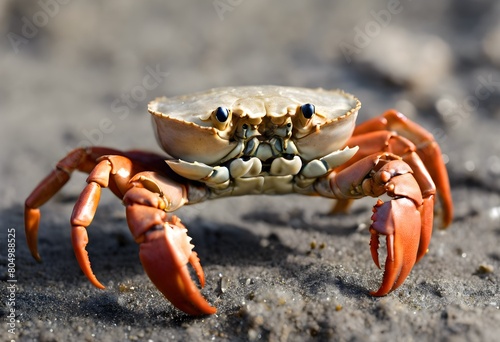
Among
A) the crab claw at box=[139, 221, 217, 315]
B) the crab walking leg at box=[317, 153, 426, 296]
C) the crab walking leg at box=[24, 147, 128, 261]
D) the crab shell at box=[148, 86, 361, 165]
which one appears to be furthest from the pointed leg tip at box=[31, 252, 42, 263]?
the crab walking leg at box=[317, 153, 426, 296]

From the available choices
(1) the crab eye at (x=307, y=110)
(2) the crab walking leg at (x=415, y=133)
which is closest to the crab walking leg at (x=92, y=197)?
(1) the crab eye at (x=307, y=110)

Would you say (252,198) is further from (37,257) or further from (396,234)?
(396,234)

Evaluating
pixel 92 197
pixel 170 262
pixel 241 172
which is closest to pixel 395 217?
pixel 241 172

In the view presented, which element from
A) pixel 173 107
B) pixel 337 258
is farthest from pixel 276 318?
pixel 173 107

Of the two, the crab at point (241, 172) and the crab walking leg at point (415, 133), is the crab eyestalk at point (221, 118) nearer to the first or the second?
the crab at point (241, 172)

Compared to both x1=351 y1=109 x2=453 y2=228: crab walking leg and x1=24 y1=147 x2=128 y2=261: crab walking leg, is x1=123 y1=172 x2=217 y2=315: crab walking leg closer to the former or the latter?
x1=24 y1=147 x2=128 y2=261: crab walking leg

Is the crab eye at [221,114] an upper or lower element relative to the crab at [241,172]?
upper
